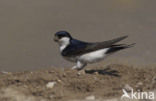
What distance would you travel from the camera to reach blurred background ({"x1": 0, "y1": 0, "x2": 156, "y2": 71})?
8.67 m

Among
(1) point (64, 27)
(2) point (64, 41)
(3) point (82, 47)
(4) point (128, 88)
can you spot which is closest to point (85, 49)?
(3) point (82, 47)

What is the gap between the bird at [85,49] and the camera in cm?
645

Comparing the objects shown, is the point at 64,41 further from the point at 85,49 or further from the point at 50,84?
the point at 50,84

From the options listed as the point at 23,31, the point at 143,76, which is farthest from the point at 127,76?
the point at 23,31

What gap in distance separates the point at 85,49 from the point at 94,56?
15cm

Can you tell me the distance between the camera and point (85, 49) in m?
6.59

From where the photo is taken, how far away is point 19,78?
247 inches

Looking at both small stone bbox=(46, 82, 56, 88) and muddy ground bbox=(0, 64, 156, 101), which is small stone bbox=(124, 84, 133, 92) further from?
small stone bbox=(46, 82, 56, 88)

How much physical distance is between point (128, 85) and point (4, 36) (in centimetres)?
437

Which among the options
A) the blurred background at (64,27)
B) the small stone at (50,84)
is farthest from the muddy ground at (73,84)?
the blurred background at (64,27)

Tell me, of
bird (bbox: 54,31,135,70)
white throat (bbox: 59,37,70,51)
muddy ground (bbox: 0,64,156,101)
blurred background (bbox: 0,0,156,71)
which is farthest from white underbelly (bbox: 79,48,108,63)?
blurred background (bbox: 0,0,156,71)

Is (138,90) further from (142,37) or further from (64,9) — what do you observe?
(64,9)

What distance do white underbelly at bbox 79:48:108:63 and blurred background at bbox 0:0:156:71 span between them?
1.80 m

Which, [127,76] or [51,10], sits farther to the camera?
[51,10]
